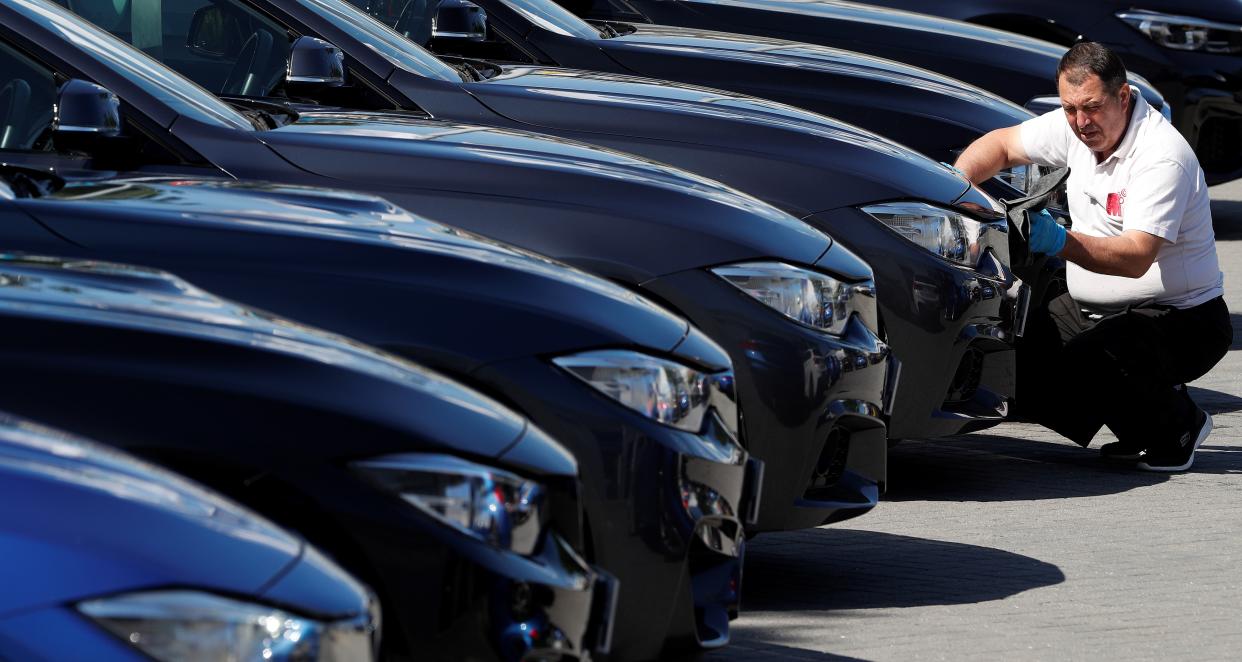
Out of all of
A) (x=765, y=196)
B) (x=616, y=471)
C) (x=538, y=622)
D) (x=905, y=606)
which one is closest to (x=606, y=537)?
(x=616, y=471)

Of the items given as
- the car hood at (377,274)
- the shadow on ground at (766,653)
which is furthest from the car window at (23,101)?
the shadow on ground at (766,653)

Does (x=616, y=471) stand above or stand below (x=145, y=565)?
below

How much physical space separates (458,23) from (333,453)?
14.2 ft

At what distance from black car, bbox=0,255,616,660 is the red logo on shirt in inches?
174

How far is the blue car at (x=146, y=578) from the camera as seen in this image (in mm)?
2035

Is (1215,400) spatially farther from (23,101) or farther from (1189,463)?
(23,101)

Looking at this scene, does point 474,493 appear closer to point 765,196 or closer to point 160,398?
point 160,398

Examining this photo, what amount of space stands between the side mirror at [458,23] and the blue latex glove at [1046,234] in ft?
6.88

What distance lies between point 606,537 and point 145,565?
1.62m

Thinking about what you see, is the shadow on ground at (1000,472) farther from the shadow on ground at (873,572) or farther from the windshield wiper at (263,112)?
the windshield wiper at (263,112)

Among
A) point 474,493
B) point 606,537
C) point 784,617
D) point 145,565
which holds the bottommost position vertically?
point 784,617

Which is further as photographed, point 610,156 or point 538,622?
point 610,156

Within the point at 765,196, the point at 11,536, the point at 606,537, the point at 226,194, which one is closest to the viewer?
the point at 11,536

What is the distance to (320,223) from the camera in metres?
3.86
